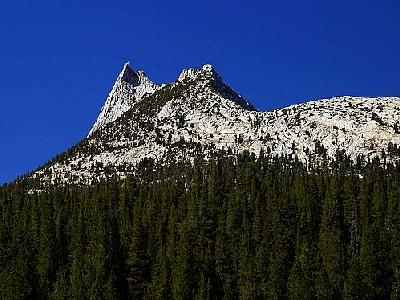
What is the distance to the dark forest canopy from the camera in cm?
9762

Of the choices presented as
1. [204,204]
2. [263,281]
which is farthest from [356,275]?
[204,204]

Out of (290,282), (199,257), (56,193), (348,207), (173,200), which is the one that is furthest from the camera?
(56,193)

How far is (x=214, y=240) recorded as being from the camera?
128m

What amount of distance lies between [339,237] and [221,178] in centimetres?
4363

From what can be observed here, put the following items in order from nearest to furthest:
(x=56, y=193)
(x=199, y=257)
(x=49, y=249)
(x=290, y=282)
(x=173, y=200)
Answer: (x=290, y=282), (x=199, y=257), (x=49, y=249), (x=173, y=200), (x=56, y=193)

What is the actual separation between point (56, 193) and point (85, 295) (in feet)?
231

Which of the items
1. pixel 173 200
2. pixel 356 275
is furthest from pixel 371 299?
pixel 173 200

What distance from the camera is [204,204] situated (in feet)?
442

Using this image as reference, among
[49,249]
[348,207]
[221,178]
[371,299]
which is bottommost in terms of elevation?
[371,299]

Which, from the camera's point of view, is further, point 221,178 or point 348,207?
point 221,178

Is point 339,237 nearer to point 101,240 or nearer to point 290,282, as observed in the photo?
point 290,282

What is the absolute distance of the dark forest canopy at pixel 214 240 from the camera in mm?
97625

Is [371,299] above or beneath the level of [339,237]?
beneath

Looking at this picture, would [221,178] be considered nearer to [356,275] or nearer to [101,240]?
[101,240]
